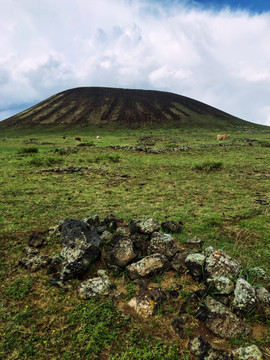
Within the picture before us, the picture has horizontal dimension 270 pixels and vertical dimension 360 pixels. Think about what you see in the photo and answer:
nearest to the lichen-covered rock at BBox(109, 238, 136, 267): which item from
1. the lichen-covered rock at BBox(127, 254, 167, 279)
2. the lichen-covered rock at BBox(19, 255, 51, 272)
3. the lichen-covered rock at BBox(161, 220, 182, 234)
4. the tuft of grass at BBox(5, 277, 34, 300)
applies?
the lichen-covered rock at BBox(127, 254, 167, 279)

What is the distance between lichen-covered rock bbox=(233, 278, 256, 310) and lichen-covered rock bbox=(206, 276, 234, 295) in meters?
0.11

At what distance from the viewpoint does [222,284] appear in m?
3.41

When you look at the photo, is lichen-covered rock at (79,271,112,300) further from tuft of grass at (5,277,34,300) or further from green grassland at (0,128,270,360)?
tuft of grass at (5,277,34,300)

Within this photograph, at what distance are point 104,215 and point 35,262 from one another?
2.92m

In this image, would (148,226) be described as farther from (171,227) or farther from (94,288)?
(94,288)

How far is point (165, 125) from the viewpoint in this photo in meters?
64.1

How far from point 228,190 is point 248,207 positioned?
2016 mm

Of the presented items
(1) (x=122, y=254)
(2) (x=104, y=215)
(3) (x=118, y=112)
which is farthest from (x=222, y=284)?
(3) (x=118, y=112)

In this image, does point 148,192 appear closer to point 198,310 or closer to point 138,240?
point 138,240

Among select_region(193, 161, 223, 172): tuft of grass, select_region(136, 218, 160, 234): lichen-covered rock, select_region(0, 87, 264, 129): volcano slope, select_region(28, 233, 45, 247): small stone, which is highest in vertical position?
select_region(0, 87, 264, 129): volcano slope

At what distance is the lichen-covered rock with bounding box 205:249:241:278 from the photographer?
3678 millimetres

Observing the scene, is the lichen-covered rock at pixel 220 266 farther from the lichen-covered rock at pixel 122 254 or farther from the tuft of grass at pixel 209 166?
the tuft of grass at pixel 209 166

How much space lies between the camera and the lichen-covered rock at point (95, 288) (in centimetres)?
358

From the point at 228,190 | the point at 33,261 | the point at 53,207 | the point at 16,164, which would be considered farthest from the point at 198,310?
the point at 16,164
